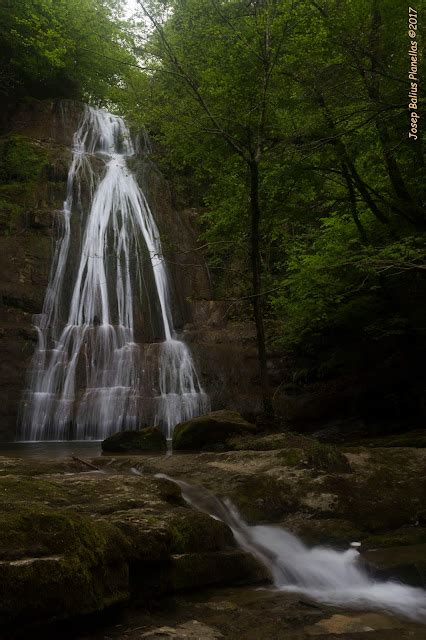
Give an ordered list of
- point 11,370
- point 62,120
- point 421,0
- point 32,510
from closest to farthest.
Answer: point 32,510 < point 421,0 < point 11,370 < point 62,120

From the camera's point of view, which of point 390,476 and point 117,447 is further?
point 117,447

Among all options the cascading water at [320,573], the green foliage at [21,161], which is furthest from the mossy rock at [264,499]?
the green foliage at [21,161]

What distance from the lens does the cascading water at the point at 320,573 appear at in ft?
10.8

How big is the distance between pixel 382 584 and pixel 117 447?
6255 mm

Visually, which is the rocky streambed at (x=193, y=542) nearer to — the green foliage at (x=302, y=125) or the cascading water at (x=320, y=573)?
the cascading water at (x=320, y=573)

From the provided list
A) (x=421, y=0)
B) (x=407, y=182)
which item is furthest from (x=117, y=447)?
(x=421, y=0)

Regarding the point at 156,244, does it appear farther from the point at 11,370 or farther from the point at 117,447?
the point at 117,447

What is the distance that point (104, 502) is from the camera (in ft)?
12.2

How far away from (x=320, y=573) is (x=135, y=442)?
18.9 ft

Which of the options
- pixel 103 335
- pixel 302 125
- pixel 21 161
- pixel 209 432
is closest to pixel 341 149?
pixel 302 125

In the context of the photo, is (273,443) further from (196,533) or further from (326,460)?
(196,533)

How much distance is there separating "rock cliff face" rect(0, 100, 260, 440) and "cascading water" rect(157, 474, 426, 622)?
20.9ft

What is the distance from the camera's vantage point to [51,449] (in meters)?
9.80

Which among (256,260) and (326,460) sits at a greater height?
(256,260)
